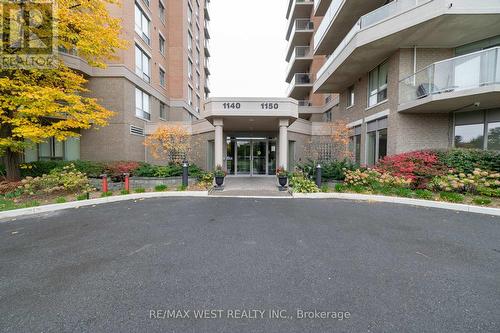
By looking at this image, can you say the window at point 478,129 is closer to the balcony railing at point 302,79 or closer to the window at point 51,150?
the balcony railing at point 302,79

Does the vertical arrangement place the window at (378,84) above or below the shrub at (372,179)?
above

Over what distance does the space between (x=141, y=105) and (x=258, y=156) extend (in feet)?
36.2

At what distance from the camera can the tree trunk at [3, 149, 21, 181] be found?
1012cm

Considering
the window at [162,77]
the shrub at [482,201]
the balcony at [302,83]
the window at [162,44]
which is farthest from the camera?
the balcony at [302,83]

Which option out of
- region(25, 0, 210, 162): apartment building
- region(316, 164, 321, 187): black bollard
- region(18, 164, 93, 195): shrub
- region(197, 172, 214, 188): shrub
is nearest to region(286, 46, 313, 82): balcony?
region(25, 0, 210, 162): apartment building

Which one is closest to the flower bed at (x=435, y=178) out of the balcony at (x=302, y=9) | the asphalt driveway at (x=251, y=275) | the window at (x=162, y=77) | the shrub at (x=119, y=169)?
the asphalt driveway at (x=251, y=275)

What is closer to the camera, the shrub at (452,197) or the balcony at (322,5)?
the shrub at (452,197)

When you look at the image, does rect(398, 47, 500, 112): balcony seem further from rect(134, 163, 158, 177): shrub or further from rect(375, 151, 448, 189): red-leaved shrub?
rect(134, 163, 158, 177): shrub

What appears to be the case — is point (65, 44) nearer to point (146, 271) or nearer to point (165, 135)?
point (165, 135)

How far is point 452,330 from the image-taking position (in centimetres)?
218

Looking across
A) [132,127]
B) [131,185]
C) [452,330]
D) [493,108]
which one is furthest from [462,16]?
[132,127]

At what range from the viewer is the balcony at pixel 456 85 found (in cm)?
A: 842

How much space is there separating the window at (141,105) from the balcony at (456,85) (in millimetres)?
18573

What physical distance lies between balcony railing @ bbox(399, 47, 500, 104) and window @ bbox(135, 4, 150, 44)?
19.8 meters
